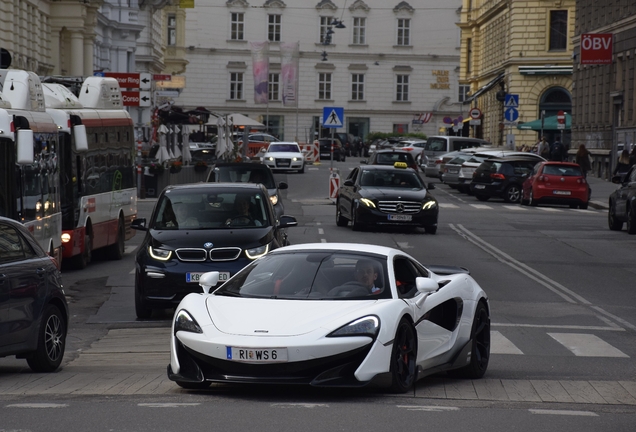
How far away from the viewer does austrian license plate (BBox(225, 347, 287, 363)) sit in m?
8.55

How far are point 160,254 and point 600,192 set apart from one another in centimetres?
3396

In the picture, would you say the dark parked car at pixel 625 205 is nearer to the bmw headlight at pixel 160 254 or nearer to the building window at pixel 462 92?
the bmw headlight at pixel 160 254

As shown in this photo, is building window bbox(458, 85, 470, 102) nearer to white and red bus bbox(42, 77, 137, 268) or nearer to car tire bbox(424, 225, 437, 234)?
car tire bbox(424, 225, 437, 234)

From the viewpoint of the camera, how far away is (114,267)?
2134cm

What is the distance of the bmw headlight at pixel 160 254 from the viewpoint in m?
14.5

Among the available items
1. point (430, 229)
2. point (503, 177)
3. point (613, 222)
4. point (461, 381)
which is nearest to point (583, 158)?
point (503, 177)

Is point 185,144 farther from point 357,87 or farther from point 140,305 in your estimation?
point 357,87

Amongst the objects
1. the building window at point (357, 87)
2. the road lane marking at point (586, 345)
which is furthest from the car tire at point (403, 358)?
the building window at point (357, 87)

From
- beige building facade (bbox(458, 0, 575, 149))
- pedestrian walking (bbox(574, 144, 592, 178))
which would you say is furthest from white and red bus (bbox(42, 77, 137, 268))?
beige building facade (bbox(458, 0, 575, 149))

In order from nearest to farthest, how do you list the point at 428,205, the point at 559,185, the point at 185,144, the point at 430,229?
the point at 428,205 → the point at 430,229 → the point at 559,185 → the point at 185,144

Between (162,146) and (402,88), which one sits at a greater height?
(402,88)

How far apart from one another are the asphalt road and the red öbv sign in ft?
89.9

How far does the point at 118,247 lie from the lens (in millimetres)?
22781

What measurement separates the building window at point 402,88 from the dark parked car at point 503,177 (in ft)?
214
